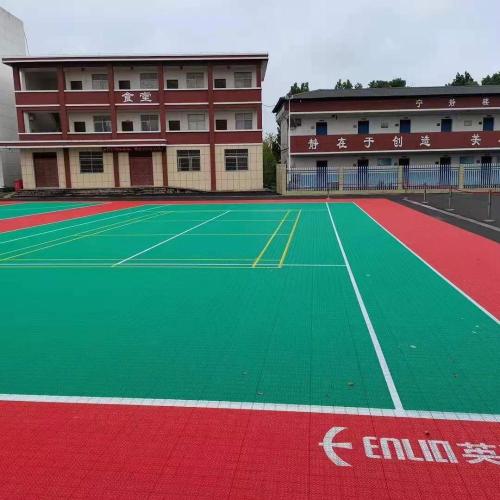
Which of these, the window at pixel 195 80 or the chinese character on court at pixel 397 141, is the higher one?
the window at pixel 195 80

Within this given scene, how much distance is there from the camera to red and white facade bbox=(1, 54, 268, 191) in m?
39.6

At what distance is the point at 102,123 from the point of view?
40969mm

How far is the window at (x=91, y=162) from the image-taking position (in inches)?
1607

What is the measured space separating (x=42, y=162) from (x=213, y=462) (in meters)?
42.1

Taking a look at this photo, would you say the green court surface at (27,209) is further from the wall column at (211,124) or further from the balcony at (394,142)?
the balcony at (394,142)

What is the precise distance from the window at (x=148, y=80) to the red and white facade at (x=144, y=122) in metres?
0.08

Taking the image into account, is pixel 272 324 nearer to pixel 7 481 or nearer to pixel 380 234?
pixel 7 481

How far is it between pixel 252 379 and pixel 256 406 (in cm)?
56

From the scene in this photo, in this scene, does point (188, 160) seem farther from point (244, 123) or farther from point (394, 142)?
point (394, 142)

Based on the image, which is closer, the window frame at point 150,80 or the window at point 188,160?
the window frame at point 150,80

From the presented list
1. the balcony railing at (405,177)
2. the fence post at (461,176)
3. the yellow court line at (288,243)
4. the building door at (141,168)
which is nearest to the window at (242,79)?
the balcony railing at (405,177)

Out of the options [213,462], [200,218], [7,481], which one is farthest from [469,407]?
[200,218]

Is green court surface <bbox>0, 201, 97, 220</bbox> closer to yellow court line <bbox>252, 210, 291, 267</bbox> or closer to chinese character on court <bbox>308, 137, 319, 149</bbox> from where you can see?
yellow court line <bbox>252, 210, 291, 267</bbox>

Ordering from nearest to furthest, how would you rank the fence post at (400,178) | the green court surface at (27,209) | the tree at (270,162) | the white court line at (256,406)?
the white court line at (256,406), the green court surface at (27,209), the fence post at (400,178), the tree at (270,162)
